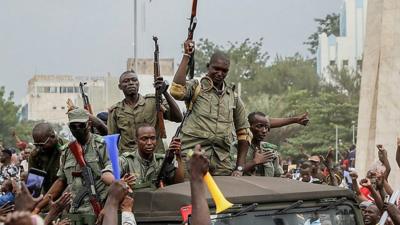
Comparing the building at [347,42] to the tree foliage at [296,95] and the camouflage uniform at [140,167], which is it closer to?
the tree foliage at [296,95]

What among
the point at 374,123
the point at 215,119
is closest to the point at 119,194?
the point at 215,119

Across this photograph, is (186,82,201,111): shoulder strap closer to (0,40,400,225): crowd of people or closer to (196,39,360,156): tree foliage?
(0,40,400,225): crowd of people

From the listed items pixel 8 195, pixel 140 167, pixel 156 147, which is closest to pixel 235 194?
pixel 140 167

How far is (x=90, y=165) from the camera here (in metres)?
7.88

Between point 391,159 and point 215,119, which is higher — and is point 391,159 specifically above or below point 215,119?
below

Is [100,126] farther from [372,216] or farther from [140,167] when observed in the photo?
[372,216]

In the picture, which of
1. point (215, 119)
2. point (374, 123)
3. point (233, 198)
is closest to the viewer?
point (233, 198)

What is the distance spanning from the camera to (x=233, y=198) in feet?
22.9

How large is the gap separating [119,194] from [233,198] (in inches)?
38.6

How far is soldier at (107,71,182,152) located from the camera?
29.9ft

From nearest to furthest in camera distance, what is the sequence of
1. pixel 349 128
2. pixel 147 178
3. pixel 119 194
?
pixel 119 194, pixel 147 178, pixel 349 128

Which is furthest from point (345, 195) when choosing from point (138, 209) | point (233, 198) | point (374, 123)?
point (374, 123)

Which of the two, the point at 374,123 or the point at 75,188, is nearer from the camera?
the point at 75,188

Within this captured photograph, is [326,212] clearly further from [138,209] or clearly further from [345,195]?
[138,209]
